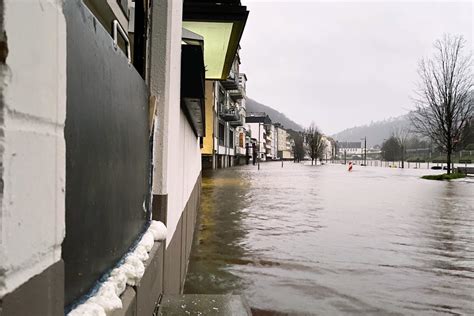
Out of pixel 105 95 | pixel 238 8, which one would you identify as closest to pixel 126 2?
pixel 105 95

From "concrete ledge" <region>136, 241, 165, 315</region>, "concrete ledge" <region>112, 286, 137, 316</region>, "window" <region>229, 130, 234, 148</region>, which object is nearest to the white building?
"window" <region>229, 130, 234, 148</region>

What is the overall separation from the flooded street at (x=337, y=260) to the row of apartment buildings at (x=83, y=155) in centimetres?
268

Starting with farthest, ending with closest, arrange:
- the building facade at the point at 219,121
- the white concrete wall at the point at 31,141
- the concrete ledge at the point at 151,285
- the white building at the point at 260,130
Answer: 1. the white building at the point at 260,130
2. the building facade at the point at 219,121
3. the concrete ledge at the point at 151,285
4. the white concrete wall at the point at 31,141

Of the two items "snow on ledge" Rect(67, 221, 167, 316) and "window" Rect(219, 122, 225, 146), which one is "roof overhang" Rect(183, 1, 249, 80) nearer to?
"snow on ledge" Rect(67, 221, 167, 316)

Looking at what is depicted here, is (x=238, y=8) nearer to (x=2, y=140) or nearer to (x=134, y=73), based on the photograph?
(x=134, y=73)

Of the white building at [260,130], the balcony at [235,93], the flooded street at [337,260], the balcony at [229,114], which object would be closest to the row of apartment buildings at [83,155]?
the flooded street at [337,260]

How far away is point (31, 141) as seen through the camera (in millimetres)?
875

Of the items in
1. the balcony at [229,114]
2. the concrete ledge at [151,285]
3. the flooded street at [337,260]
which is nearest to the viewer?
the concrete ledge at [151,285]

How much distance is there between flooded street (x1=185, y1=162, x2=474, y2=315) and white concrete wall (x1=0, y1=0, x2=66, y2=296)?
13.8ft

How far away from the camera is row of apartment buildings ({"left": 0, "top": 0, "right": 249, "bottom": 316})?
0.81 m

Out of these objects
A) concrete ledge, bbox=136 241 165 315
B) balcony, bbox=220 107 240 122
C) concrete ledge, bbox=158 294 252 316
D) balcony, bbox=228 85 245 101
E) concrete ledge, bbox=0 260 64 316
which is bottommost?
concrete ledge, bbox=158 294 252 316

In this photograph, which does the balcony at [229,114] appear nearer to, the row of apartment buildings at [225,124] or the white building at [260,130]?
the row of apartment buildings at [225,124]

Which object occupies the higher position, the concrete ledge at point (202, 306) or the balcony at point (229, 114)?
the balcony at point (229, 114)

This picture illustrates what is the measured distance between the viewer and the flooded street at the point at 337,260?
17.2 feet
